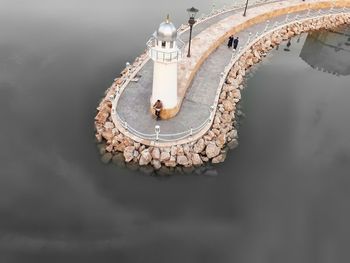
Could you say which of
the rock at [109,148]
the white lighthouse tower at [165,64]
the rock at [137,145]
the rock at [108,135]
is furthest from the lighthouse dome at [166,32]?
the rock at [109,148]

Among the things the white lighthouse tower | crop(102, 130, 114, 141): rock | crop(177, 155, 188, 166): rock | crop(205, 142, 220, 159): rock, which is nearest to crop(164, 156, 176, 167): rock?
crop(177, 155, 188, 166): rock

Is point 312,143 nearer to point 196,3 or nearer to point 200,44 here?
point 200,44

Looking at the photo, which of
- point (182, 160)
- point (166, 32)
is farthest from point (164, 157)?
point (166, 32)

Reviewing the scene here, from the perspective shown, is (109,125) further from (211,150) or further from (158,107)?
(211,150)

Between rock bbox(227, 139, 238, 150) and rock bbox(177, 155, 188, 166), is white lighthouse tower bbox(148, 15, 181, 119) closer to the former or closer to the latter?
rock bbox(177, 155, 188, 166)

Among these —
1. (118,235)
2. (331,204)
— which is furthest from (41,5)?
(331,204)
